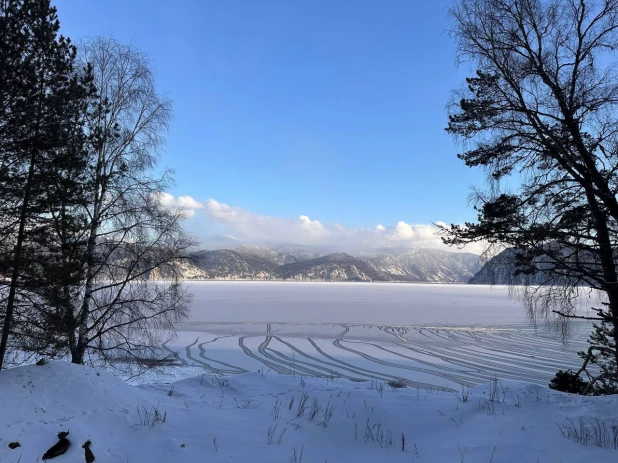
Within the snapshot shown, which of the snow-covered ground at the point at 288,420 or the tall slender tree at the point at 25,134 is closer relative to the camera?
the snow-covered ground at the point at 288,420

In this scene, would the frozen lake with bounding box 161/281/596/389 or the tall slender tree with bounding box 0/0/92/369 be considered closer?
the tall slender tree with bounding box 0/0/92/369

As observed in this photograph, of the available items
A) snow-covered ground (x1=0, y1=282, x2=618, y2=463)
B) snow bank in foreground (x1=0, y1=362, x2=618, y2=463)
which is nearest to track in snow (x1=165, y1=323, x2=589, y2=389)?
snow-covered ground (x1=0, y1=282, x2=618, y2=463)

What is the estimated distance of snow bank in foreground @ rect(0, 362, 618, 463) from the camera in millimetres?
4312

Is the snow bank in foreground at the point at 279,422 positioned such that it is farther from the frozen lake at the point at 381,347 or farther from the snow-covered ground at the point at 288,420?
the frozen lake at the point at 381,347

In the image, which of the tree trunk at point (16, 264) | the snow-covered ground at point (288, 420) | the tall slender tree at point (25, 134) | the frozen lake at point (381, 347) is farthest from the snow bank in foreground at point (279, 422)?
the frozen lake at point (381, 347)

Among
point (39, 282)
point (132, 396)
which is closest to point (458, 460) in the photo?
point (132, 396)

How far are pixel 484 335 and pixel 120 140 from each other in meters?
23.8

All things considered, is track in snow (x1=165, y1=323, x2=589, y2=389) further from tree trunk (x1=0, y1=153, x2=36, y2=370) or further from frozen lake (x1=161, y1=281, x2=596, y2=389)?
tree trunk (x1=0, y1=153, x2=36, y2=370)

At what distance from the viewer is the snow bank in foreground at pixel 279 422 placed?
4.31 metres

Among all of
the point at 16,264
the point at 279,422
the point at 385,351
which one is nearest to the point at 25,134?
the point at 16,264

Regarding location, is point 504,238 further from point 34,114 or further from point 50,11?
point 50,11

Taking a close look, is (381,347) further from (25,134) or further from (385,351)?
(25,134)

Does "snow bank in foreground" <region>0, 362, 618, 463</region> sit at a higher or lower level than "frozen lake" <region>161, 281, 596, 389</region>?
higher

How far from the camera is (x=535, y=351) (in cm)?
1855
